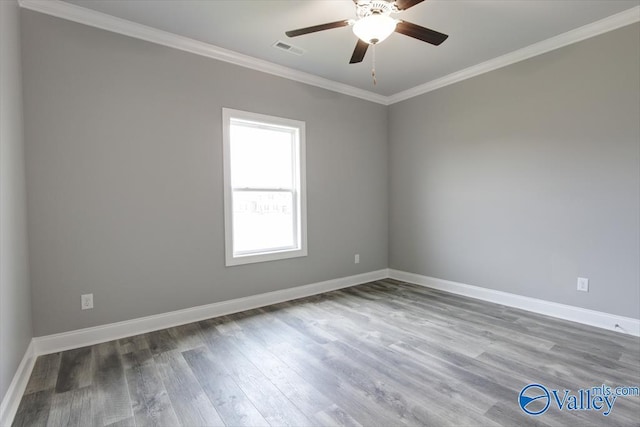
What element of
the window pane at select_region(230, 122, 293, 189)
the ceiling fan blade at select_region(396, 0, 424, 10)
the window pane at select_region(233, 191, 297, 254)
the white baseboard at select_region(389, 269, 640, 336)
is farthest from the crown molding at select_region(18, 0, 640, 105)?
the white baseboard at select_region(389, 269, 640, 336)

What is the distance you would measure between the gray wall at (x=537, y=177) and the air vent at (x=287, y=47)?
6.69 feet

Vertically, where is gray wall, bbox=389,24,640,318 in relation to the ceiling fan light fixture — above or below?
below

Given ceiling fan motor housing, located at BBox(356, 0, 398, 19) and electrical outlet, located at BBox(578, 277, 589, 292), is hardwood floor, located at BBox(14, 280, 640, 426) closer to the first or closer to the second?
electrical outlet, located at BBox(578, 277, 589, 292)

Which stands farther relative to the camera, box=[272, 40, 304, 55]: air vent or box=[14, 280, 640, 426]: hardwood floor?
box=[272, 40, 304, 55]: air vent

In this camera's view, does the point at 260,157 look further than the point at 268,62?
Yes

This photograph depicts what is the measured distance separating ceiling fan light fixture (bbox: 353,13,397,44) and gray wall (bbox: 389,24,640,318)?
221 centimetres

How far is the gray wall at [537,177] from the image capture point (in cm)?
279

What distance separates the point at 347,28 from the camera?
2.87m

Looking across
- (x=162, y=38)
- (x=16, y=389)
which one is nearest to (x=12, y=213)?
(x=16, y=389)

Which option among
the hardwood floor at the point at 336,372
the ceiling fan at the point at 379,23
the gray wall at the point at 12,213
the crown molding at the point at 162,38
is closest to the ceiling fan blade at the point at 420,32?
the ceiling fan at the point at 379,23

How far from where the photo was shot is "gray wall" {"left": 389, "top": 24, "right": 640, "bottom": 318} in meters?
2.79

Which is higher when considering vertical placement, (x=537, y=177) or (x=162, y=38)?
(x=162, y=38)

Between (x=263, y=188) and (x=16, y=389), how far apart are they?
2.58 m

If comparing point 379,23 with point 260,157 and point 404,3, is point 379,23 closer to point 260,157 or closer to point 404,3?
point 404,3
